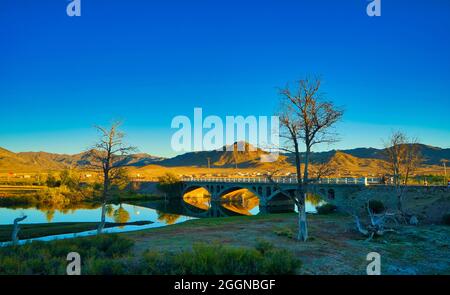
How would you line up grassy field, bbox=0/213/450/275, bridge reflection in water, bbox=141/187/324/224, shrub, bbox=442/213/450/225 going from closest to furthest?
grassy field, bbox=0/213/450/275 < shrub, bbox=442/213/450/225 < bridge reflection in water, bbox=141/187/324/224

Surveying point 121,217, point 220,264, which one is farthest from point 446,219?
point 121,217

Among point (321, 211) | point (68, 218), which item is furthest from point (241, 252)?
point (68, 218)

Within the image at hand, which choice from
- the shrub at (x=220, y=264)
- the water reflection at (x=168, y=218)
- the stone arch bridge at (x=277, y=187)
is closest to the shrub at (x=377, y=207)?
the stone arch bridge at (x=277, y=187)

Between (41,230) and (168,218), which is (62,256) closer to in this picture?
(41,230)

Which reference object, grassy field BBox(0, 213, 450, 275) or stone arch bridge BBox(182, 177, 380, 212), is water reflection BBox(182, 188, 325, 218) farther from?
grassy field BBox(0, 213, 450, 275)

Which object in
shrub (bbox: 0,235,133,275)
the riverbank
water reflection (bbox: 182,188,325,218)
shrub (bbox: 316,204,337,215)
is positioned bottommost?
water reflection (bbox: 182,188,325,218)

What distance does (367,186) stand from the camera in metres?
45.5

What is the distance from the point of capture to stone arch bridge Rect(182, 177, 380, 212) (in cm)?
4806

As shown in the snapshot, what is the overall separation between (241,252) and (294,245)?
28.0 ft

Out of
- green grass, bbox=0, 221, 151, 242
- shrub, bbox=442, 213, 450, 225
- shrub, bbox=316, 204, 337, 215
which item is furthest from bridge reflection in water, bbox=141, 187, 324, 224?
shrub, bbox=442, 213, 450, 225

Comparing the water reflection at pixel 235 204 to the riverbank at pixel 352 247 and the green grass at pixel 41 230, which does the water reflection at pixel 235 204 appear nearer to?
the green grass at pixel 41 230

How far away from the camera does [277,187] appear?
21.6 meters

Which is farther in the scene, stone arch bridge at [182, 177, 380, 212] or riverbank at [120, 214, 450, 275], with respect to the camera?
stone arch bridge at [182, 177, 380, 212]
